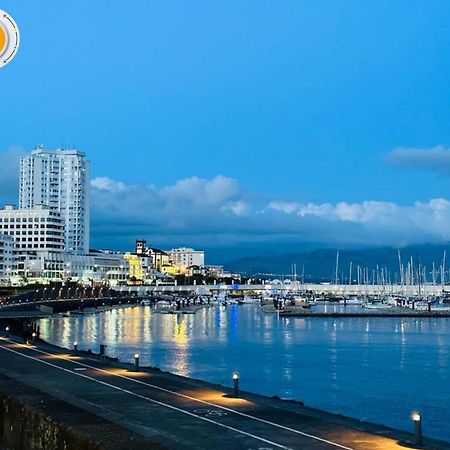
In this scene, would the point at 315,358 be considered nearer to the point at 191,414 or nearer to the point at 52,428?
the point at 191,414

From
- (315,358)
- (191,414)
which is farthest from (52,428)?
(315,358)

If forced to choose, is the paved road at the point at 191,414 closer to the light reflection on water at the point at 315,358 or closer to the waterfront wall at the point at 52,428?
the waterfront wall at the point at 52,428

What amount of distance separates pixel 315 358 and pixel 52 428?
50034mm

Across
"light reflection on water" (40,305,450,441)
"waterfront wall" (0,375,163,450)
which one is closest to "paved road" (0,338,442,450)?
"waterfront wall" (0,375,163,450)

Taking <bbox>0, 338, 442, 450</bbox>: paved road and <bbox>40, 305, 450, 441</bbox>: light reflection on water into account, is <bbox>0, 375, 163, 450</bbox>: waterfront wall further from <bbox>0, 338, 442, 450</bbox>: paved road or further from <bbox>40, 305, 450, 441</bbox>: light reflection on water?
<bbox>40, 305, 450, 441</bbox>: light reflection on water

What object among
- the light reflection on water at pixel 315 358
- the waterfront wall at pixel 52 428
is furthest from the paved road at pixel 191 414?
the light reflection on water at pixel 315 358

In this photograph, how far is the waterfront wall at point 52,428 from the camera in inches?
606

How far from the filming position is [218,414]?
70.6ft

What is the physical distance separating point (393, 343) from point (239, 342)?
17547mm

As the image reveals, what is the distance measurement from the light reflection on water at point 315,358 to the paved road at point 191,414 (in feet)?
39.2

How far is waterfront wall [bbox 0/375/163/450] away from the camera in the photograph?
15398 mm

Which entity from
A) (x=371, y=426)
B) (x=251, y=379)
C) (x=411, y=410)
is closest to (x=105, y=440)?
(x=371, y=426)

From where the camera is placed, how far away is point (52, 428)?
671 inches

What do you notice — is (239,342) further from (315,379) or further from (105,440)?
(105,440)
